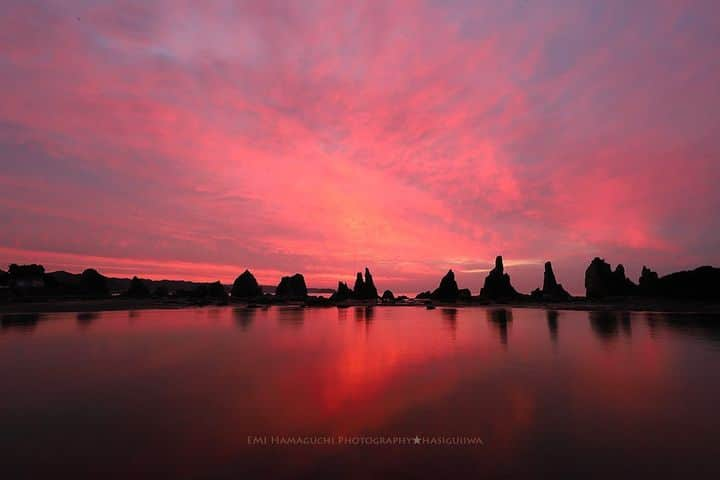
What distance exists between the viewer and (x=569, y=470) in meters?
9.16

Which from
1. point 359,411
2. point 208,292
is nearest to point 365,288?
point 208,292

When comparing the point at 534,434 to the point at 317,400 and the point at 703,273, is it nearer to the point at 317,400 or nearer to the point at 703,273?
the point at 317,400

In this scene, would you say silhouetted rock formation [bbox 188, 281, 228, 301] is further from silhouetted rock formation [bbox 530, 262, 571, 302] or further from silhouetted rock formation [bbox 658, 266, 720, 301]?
silhouetted rock formation [bbox 658, 266, 720, 301]

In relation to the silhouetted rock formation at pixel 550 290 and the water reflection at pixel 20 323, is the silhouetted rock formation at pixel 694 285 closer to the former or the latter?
the silhouetted rock formation at pixel 550 290

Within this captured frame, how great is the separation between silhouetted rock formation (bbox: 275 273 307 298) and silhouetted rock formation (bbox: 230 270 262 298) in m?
17.5

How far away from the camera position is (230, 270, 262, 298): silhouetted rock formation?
165125 millimetres

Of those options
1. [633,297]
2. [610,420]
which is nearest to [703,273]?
[633,297]

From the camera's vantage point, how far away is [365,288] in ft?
601

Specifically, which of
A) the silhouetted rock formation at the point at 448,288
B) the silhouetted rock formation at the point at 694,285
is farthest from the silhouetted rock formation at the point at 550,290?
the silhouetted rock formation at the point at 694,285

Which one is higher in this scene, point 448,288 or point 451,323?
point 448,288

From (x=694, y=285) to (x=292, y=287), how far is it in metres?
154

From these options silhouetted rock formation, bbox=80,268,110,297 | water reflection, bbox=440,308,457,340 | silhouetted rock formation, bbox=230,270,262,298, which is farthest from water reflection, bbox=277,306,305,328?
silhouetted rock formation, bbox=230,270,262,298

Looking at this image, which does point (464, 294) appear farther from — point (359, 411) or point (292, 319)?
point (359, 411)

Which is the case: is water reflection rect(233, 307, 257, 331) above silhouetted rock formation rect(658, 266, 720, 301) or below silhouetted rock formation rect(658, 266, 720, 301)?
below
